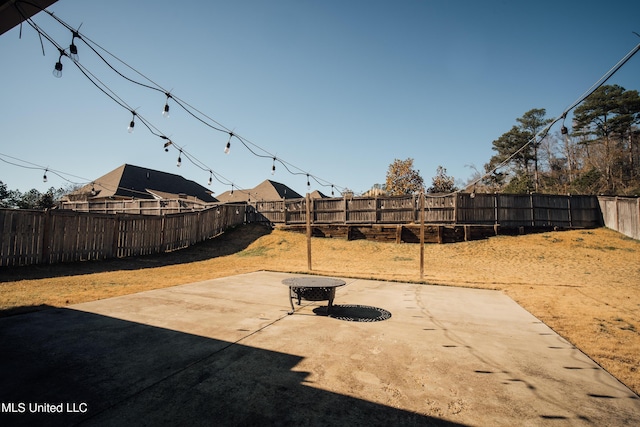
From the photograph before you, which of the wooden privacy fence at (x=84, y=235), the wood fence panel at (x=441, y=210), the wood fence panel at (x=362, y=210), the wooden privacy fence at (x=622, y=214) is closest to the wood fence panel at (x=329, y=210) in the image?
the wood fence panel at (x=362, y=210)

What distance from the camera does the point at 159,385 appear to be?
8.23ft

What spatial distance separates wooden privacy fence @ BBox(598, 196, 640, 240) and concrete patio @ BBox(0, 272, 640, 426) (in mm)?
15886

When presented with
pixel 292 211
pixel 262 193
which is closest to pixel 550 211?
pixel 292 211

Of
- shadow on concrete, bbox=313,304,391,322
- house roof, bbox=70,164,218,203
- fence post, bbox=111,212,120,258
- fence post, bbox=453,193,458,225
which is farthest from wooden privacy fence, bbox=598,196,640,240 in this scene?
house roof, bbox=70,164,218,203

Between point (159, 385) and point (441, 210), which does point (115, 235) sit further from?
point (441, 210)

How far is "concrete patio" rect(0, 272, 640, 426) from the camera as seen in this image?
217 cm

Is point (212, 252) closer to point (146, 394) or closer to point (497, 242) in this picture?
point (146, 394)

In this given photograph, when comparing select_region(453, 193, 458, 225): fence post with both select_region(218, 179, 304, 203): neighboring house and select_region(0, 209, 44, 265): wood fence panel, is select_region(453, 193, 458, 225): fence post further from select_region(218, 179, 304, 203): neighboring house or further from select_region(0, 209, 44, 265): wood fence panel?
select_region(218, 179, 304, 203): neighboring house

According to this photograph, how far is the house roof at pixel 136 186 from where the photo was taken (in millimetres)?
28750

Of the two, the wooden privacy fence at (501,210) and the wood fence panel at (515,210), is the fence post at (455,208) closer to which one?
the wooden privacy fence at (501,210)

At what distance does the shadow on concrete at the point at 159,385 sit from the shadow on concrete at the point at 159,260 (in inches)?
257

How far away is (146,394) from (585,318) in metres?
6.95

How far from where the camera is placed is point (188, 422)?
6.62ft

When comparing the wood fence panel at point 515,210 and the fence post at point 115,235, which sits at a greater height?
the wood fence panel at point 515,210
